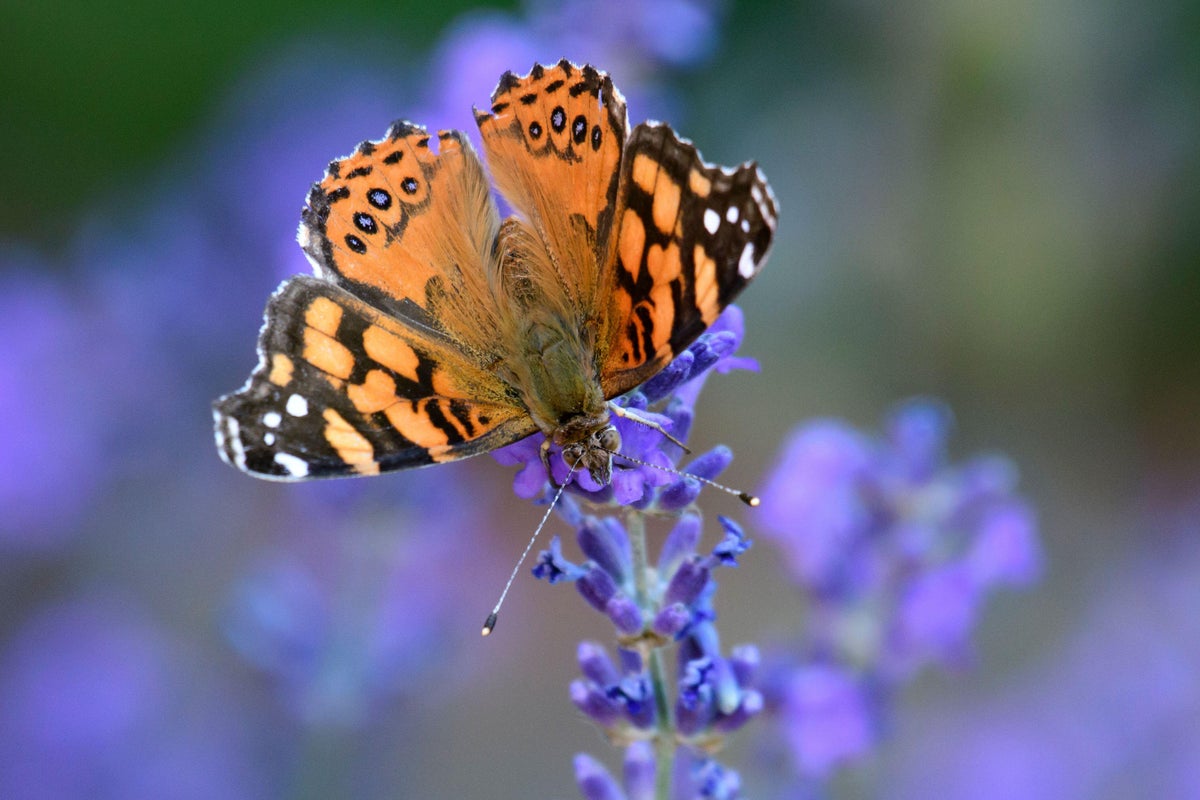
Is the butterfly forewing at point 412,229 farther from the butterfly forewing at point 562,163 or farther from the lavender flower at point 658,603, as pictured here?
the lavender flower at point 658,603

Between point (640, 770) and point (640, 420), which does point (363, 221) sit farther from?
point (640, 770)

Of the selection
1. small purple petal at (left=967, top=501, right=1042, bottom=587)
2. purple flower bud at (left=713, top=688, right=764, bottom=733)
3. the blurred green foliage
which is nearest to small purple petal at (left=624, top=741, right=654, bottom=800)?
purple flower bud at (left=713, top=688, right=764, bottom=733)

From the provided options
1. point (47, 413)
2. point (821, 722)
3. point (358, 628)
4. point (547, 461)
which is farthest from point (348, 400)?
point (47, 413)

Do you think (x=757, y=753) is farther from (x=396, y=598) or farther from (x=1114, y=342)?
(x=1114, y=342)

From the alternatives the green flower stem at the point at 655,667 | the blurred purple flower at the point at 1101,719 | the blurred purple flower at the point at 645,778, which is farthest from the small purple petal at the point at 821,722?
the blurred purple flower at the point at 1101,719

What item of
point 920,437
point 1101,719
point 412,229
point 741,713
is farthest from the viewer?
point 1101,719

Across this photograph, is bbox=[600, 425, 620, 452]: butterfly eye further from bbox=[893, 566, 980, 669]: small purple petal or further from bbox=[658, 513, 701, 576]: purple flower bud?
bbox=[893, 566, 980, 669]: small purple petal

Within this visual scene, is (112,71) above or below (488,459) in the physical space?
above
